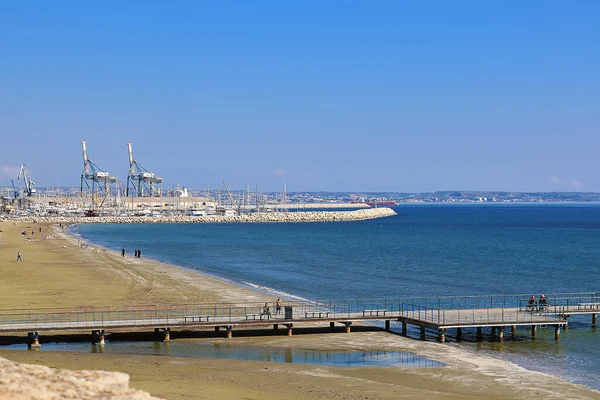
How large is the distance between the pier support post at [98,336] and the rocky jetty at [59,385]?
17.7 meters

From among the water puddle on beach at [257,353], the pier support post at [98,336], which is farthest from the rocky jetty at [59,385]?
the pier support post at [98,336]

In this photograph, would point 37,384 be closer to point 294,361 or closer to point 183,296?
point 294,361

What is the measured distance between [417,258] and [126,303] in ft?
145

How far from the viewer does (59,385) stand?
1324 centimetres

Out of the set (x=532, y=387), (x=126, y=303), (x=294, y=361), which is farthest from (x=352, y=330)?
(x=126, y=303)

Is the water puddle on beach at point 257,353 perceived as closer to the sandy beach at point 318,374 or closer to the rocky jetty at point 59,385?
the sandy beach at point 318,374

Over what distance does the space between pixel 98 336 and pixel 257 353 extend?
6642mm

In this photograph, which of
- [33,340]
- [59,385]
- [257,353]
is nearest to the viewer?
[59,385]

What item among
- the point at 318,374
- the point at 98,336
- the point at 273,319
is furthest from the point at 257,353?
the point at 98,336

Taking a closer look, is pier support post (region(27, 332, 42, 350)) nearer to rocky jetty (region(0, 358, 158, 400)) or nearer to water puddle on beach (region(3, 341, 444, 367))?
water puddle on beach (region(3, 341, 444, 367))

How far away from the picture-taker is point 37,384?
43.2 feet

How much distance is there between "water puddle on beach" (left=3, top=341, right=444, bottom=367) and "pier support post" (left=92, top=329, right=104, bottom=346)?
0.95 ft

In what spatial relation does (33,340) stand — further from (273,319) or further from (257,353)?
(273,319)

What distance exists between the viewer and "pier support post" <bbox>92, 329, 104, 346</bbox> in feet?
103
